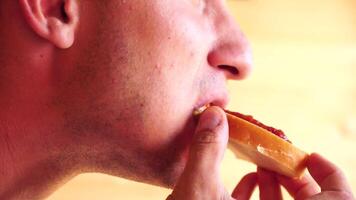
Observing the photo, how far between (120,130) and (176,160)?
96 millimetres

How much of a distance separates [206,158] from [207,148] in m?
0.01

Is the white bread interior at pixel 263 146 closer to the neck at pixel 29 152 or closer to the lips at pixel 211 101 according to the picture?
the lips at pixel 211 101

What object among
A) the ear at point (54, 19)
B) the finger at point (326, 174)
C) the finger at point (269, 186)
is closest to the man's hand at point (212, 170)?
the finger at point (326, 174)

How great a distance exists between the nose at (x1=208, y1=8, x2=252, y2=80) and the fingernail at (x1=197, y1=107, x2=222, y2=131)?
0.09 meters

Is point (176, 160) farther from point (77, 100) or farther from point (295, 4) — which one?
point (295, 4)

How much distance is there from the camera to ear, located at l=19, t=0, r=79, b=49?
72cm

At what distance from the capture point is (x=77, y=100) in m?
0.75

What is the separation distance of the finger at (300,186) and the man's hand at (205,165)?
0.27 meters

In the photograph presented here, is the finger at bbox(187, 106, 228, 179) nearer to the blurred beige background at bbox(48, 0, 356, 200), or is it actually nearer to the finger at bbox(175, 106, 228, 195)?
the finger at bbox(175, 106, 228, 195)

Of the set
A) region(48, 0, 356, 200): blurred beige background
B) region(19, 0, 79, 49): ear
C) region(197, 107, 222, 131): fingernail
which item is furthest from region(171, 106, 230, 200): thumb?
region(48, 0, 356, 200): blurred beige background

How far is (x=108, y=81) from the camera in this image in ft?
2.42

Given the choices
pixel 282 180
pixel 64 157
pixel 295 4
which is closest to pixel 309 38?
pixel 295 4

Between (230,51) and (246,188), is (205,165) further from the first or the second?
(246,188)

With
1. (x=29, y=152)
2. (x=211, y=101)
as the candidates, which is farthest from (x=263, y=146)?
(x=29, y=152)
